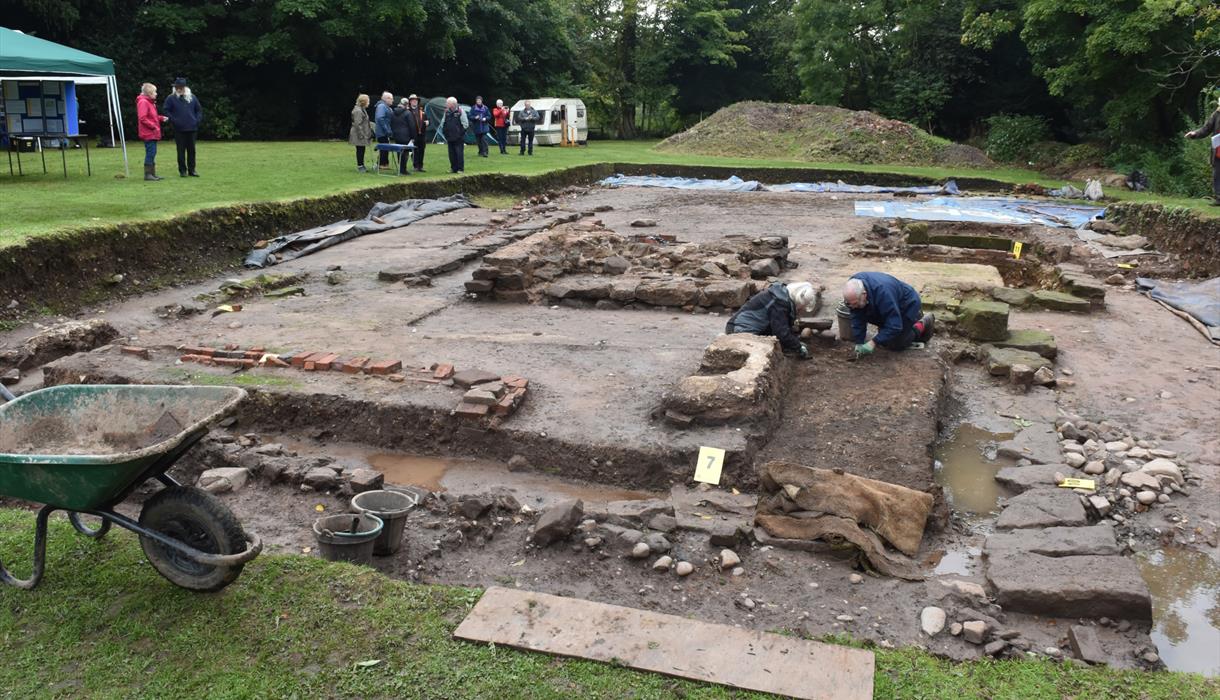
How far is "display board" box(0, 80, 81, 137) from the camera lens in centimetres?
1392

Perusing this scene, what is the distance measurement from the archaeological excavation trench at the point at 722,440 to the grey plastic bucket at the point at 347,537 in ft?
0.62

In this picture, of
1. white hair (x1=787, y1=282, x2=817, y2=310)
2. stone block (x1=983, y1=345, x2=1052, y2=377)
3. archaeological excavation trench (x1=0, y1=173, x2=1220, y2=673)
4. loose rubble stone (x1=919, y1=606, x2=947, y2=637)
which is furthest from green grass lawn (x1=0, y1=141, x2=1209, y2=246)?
loose rubble stone (x1=919, y1=606, x2=947, y2=637)

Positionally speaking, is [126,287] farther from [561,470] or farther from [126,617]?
[126,617]

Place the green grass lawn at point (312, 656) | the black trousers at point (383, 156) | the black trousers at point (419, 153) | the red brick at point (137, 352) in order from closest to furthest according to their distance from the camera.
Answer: the green grass lawn at point (312, 656) → the red brick at point (137, 352) → the black trousers at point (383, 156) → the black trousers at point (419, 153)

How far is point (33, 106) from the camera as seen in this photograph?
14.0m

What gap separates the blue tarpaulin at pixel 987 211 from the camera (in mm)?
17281

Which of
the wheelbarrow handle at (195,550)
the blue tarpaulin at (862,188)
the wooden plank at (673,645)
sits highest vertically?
the blue tarpaulin at (862,188)

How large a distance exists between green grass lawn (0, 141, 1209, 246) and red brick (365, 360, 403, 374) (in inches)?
197

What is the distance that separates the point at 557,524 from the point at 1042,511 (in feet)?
9.65

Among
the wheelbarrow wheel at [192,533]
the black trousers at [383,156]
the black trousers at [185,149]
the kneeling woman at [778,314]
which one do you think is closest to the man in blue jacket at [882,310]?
the kneeling woman at [778,314]

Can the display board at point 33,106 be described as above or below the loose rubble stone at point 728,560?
above

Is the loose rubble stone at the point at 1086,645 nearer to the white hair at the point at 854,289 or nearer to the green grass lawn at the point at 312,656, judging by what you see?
the green grass lawn at the point at 312,656

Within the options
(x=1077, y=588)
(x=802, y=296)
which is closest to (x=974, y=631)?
(x=1077, y=588)

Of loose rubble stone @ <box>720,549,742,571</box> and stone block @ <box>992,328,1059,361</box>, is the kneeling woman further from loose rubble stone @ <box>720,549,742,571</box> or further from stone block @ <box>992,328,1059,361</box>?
loose rubble stone @ <box>720,549,742,571</box>
